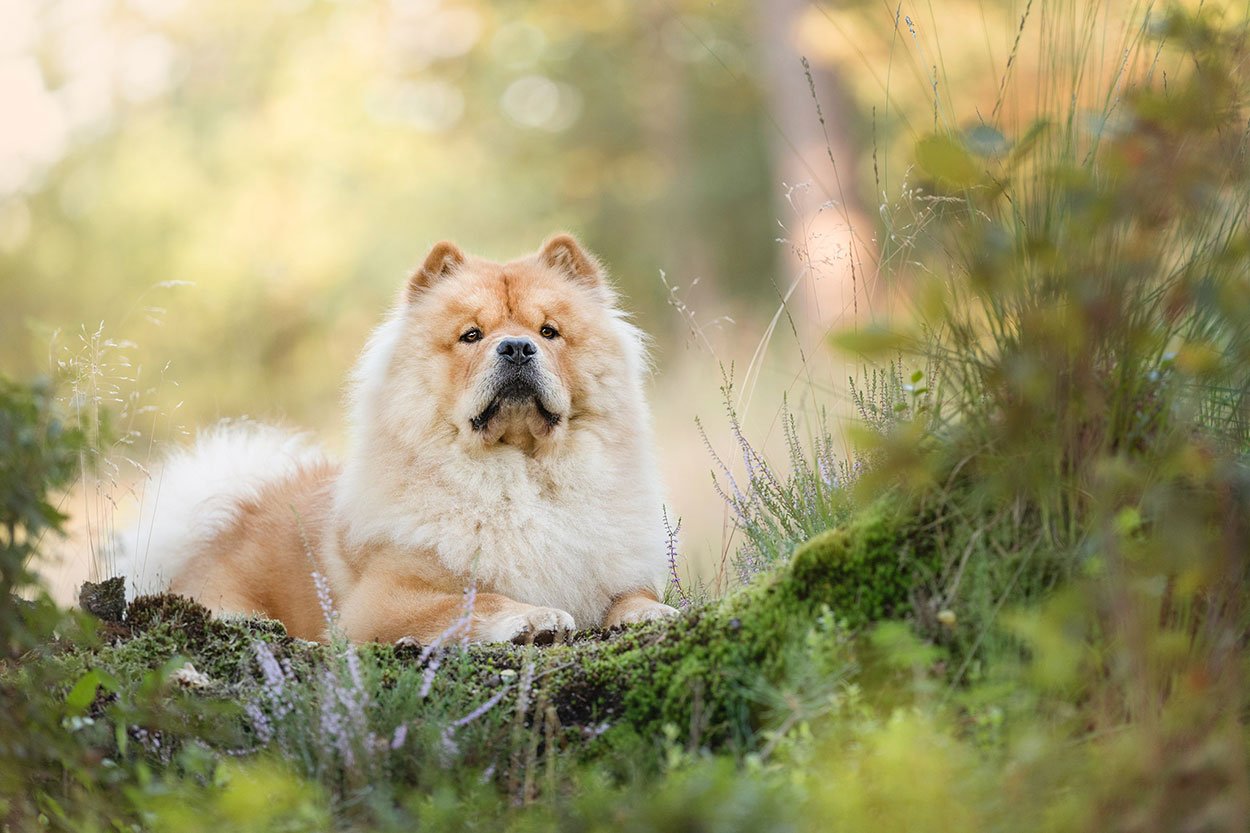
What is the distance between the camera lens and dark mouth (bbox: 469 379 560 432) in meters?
3.90

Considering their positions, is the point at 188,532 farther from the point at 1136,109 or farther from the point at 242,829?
the point at 1136,109

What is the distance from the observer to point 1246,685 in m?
2.11

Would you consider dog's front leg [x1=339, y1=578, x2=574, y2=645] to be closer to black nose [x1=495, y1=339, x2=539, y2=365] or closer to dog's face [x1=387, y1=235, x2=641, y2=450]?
dog's face [x1=387, y1=235, x2=641, y2=450]

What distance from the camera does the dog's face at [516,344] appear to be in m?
3.93

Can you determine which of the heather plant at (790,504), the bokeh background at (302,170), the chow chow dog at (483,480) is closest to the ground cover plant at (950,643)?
the heather plant at (790,504)

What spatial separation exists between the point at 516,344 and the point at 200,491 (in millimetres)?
2003

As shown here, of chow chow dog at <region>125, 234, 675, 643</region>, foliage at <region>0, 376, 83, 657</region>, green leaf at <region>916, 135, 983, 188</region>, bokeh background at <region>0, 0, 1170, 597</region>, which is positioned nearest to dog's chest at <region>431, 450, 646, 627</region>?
chow chow dog at <region>125, 234, 675, 643</region>

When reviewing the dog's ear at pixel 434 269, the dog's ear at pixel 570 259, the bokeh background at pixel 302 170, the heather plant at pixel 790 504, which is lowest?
the heather plant at pixel 790 504

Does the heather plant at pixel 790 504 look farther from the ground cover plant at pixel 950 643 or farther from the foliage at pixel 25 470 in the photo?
the foliage at pixel 25 470

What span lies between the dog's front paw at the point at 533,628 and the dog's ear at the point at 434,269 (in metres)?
1.55

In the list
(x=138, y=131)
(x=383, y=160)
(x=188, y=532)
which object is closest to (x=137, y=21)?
(x=138, y=131)

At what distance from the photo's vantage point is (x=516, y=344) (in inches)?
155

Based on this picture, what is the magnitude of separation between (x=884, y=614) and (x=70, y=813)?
1668 millimetres

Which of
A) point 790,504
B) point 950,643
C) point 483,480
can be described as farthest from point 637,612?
point 950,643
